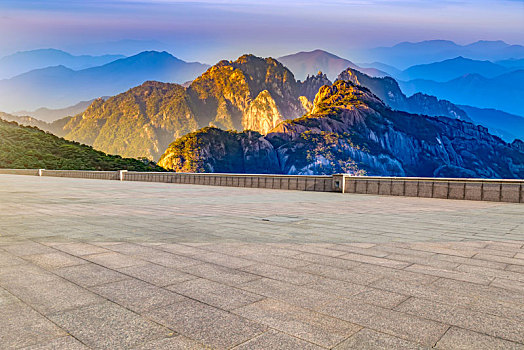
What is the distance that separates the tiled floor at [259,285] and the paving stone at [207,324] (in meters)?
0.02

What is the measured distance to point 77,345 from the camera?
9.91 feet

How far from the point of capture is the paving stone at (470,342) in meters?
3.04

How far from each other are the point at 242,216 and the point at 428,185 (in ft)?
30.0

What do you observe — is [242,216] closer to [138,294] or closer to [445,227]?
[445,227]

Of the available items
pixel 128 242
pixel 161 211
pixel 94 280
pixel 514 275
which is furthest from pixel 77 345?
pixel 161 211

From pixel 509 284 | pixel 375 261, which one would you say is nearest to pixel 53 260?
pixel 375 261

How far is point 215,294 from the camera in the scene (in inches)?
164

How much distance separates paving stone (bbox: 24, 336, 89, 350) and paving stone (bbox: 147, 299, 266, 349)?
64cm

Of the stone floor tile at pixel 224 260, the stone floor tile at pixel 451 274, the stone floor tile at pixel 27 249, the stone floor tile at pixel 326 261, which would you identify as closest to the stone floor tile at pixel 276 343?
the stone floor tile at pixel 224 260

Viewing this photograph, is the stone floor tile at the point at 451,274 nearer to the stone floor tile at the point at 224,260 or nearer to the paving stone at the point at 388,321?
the paving stone at the point at 388,321

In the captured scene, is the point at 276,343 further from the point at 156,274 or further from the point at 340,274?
the point at 156,274

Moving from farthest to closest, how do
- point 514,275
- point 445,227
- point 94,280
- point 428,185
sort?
point 428,185 < point 445,227 < point 514,275 < point 94,280

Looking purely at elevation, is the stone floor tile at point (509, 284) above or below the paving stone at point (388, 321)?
above

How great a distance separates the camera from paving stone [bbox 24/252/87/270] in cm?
527
